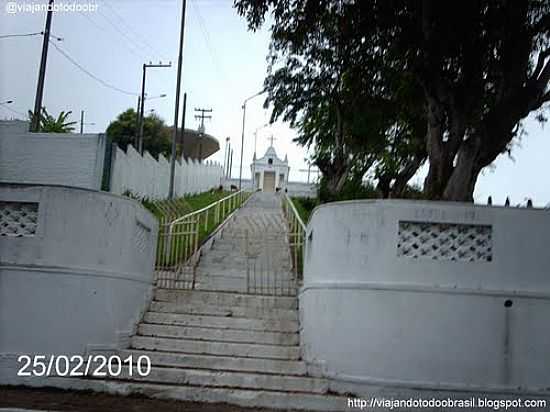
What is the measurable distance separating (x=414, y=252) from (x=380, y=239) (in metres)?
0.41

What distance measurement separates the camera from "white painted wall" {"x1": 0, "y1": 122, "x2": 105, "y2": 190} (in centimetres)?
1692

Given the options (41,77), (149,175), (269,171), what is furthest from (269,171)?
(41,77)

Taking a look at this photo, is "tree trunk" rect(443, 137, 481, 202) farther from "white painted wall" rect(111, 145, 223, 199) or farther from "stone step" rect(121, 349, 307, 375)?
"white painted wall" rect(111, 145, 223, 199)

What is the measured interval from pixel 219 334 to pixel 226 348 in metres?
0.43

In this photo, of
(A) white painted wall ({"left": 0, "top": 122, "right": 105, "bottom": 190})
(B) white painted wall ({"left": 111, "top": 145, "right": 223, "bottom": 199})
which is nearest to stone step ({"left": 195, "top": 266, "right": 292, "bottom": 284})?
(A) white painted wall ({"left": 0, "top": 122, "right": 105, "bottom": 190})

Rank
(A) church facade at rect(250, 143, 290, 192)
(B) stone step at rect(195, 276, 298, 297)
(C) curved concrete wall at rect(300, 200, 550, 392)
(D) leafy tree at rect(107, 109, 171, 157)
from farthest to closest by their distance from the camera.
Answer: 1. (A) church facade at rect(250, 143, 290, 192)
2. (D) leafy tree at rect(107, 109, 171, 157)
3. (B) stone step at rect(195, 276, 298, 297)
4. (C) curved concrete wall at rect(300, 200, 550, 392)

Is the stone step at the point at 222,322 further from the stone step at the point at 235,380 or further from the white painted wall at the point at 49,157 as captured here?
the white painted wall at the point at 49,157

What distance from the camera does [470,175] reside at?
9.12 m

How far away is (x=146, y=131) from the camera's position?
43.9 metres

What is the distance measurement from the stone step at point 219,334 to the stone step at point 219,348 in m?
0.20

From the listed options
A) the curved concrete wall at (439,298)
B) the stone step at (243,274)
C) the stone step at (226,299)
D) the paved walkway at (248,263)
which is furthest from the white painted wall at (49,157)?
the curved concrete wall at (439,298)

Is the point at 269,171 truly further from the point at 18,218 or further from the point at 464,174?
the point at 18,218

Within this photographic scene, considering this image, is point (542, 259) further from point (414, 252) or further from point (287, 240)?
point (287, 240)

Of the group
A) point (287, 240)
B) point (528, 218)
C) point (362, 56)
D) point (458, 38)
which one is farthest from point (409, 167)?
point (528, 218)
